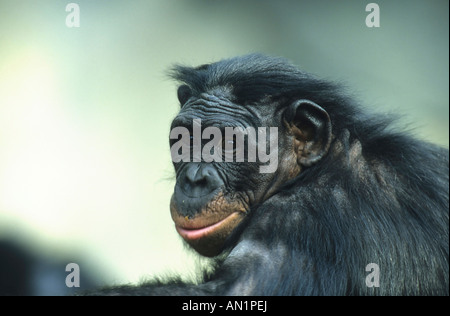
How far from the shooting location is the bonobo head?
4.93m

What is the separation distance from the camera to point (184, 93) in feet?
19.1

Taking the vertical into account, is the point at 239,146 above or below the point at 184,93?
below

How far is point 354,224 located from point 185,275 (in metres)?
1.39

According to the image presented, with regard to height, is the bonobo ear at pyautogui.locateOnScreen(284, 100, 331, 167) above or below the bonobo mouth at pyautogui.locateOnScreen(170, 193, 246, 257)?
above

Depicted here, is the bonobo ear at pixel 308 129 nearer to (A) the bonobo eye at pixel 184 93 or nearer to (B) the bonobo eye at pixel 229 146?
(B) the bonobo eye at pixel 229 146

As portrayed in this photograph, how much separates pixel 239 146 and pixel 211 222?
0.66m

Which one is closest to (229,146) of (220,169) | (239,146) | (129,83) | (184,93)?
(239,146)

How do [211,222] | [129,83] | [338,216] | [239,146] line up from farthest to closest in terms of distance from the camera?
1. [129,83]
2. [239,146]
3. [211,222]
4. [338,216]

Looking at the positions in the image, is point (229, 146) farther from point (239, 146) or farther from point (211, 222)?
point (211, 222)

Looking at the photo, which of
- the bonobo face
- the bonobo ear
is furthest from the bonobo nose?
the bonobo ear

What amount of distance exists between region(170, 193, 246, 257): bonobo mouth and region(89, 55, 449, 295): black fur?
10 cm

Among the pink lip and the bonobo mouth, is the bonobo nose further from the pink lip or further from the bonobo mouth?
the pink lip
